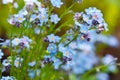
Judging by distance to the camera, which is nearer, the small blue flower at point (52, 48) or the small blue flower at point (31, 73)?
the small blue flower at point (52, 48)

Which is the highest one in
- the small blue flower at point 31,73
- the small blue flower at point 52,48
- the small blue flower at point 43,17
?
the small blue flower at point 43,17

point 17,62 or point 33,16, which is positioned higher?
point 33,16

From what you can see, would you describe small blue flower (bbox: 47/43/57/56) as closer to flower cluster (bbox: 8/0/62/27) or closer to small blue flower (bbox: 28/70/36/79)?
flower cluster (bbox: 8/0/62/27)

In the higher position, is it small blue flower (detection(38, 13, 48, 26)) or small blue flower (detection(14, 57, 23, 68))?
small blue flower (detection(38, 13, 48, 26))

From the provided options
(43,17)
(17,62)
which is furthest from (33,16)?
(17,62)

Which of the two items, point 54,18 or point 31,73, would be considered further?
point 31,73

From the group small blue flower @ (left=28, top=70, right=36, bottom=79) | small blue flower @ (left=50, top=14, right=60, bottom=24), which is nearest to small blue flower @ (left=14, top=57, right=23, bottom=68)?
small blue flower @ (left=28, top=70, right=36, bottom=79)

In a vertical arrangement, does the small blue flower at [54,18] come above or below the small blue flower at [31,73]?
above

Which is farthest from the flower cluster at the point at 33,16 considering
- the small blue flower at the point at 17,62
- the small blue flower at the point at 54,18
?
the small blue flower at the point at 17,62

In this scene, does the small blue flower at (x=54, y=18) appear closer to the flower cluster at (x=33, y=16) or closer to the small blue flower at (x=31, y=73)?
→ the flower cluster at (x=33, y=16)

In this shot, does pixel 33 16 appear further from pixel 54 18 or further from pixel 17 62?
pixel 17 62

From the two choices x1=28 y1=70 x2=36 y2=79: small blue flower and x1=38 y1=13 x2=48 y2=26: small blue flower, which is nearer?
x1=38 y1=13 x2=48 y2=26: small blue flower

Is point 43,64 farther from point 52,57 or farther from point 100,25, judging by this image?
point 100,25
